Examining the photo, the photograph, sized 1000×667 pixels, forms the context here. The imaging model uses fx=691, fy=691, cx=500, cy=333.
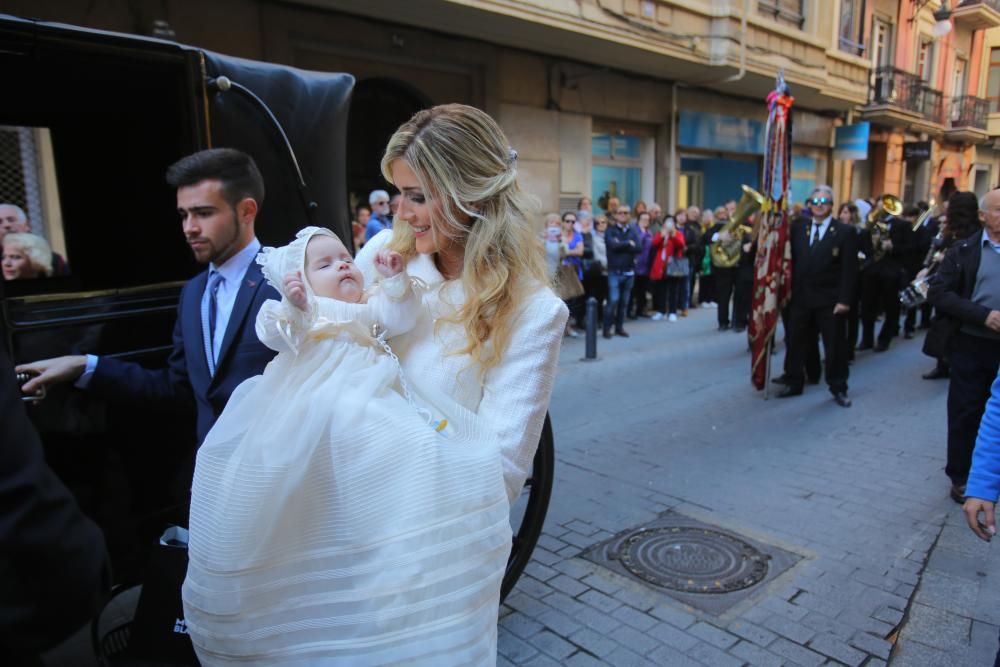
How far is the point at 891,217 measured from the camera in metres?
10.6

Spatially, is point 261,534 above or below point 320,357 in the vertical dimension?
below

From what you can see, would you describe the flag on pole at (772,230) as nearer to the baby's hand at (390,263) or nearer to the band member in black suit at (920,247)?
the band member in black suit at (920,247)

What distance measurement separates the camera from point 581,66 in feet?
43.6

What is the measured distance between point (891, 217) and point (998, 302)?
23.6 ft

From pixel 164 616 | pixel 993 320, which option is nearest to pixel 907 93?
pixel 993 320

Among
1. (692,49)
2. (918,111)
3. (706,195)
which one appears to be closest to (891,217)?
(692,49)

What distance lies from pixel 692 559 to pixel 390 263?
2734 millimetres

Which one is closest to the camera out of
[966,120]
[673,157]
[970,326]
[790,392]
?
[970,326]

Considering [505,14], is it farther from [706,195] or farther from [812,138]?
[812,138]

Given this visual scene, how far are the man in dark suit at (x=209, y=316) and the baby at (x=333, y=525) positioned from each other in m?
0.71

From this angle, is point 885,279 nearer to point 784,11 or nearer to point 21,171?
point 784,11

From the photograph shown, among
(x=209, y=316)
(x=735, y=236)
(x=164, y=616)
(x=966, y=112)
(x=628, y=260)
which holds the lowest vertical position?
(x=164, y=616)

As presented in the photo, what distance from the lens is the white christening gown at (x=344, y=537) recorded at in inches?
55.6

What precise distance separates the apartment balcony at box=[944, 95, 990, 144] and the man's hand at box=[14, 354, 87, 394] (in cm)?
3325
